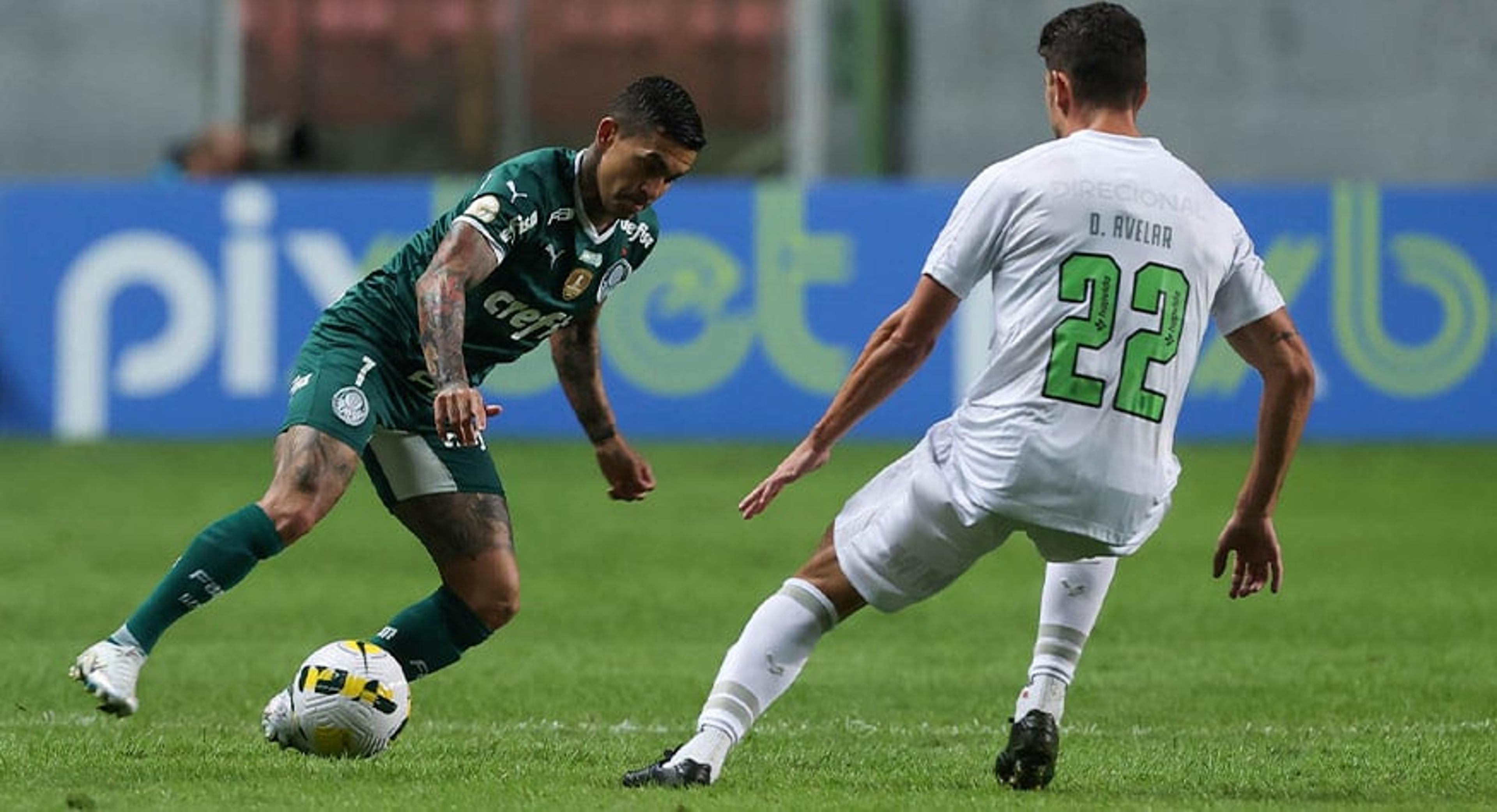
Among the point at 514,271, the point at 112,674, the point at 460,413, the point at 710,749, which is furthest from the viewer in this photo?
the point at 514,271

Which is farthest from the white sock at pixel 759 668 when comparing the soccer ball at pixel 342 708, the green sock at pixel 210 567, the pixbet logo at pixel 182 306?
the pixbet logo at pixel 182 306

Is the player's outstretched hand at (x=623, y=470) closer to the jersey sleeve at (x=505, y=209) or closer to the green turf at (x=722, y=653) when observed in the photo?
the green turf at (x=722, y=653)

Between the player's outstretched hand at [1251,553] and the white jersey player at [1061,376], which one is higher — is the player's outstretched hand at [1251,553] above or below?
below

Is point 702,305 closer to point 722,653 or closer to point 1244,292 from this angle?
point 722,653

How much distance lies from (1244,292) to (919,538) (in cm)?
101

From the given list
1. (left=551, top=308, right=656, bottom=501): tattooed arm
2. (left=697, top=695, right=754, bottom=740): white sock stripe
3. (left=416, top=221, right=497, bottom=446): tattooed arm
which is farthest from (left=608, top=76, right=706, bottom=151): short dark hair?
(left=697, top=695, right=754, bottom=740): white sock stripe

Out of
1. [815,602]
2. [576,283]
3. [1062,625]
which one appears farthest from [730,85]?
[815,602]

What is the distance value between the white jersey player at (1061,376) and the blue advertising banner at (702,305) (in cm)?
1130

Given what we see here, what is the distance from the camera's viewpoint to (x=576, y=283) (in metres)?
7.55

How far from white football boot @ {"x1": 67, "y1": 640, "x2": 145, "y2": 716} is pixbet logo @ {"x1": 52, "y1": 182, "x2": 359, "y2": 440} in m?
Result: 11.5

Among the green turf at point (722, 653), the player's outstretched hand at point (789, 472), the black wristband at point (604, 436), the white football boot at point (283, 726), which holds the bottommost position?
the green turf at point (722, 653)

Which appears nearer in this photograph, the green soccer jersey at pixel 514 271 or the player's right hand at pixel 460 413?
the player's right hand at pixel 460 413

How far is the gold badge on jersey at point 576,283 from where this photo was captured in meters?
7.52

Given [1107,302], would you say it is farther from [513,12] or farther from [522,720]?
[513,12]
